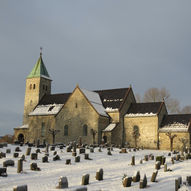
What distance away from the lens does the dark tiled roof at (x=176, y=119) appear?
40.9 meters

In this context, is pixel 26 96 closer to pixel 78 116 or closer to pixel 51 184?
pixel 78 116

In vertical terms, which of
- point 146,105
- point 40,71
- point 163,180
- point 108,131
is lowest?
point 163,180

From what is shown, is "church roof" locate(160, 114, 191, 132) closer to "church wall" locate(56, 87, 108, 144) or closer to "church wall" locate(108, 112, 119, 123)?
"church wall" locate(108, 112, 119, 123)

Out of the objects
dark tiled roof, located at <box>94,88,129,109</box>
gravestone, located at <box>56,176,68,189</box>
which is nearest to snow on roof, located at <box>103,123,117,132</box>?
dark tiled roof, located at <box>94,88,129,109</box>

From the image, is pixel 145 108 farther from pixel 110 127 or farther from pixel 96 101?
pixel 96 101

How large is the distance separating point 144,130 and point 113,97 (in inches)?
324

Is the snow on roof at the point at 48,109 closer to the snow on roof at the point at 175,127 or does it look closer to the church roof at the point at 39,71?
the church roof at the point at 39,71

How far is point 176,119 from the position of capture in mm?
42188

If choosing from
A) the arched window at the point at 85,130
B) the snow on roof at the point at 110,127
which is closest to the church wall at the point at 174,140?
the snow on roof at the point at 110,127

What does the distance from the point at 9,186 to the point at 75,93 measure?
32677mm

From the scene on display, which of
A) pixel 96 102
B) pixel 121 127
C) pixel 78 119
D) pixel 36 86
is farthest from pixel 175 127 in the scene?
pixel 36 86

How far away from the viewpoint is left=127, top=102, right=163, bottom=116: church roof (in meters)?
43.1

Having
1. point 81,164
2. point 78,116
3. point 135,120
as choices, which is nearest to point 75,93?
point 78,116

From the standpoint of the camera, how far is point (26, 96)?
191 ft
